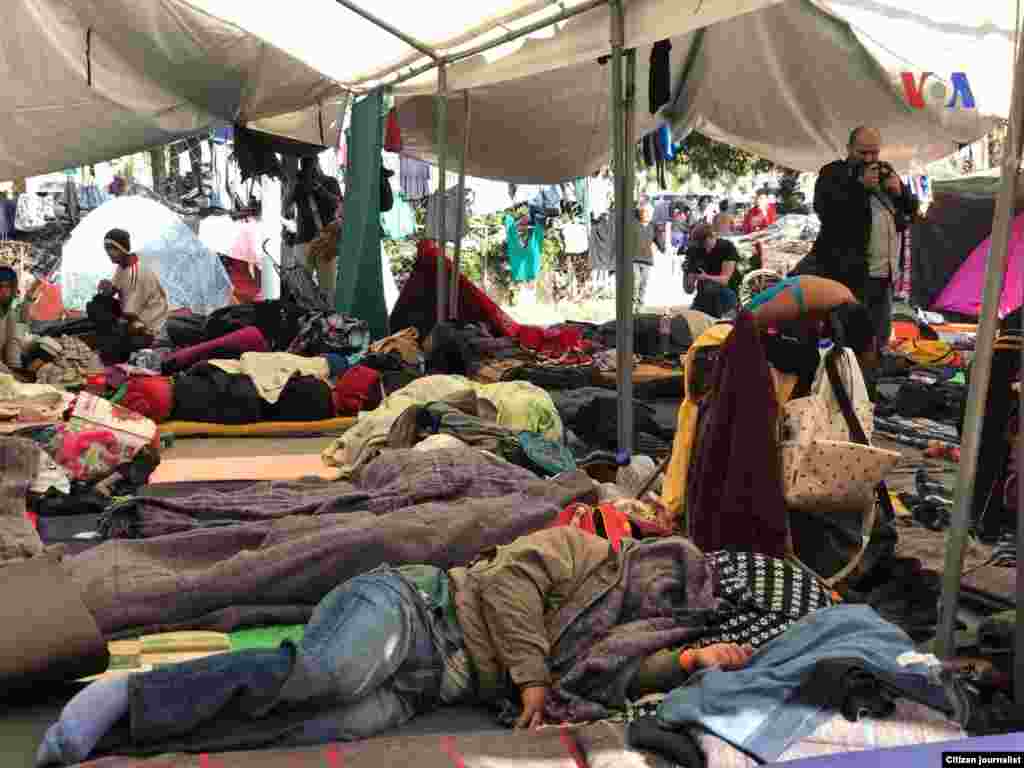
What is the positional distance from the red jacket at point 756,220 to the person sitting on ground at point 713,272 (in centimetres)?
481

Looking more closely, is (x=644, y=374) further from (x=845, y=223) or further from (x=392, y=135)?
(x=392, y=135)

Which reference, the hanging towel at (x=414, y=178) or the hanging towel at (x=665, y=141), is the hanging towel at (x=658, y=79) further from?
the hanging towel at (x=414, y=178)

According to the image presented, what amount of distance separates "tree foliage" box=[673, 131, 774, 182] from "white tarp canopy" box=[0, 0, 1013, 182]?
356 cm

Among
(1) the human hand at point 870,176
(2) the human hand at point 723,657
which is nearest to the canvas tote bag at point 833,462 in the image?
(2) the human hand at point 723,657

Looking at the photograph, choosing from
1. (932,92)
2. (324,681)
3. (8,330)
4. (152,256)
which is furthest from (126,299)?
(324,681)

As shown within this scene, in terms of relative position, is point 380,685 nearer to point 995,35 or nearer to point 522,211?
point 995,35

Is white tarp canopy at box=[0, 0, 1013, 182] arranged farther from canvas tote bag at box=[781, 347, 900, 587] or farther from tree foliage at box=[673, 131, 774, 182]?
tree foliage at box=[673, 131, 774, 182]

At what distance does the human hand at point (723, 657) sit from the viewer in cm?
265

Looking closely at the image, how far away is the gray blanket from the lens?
3.16 metres

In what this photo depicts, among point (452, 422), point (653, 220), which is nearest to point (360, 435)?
point (452, 422)

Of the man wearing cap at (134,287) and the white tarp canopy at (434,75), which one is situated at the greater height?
the white tarp canopy at (434,75)

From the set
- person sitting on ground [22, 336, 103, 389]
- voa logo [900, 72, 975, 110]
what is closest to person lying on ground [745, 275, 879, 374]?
voa logo [900, 72, 975, 110]

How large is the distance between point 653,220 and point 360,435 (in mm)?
10773

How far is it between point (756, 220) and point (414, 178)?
4.30m
